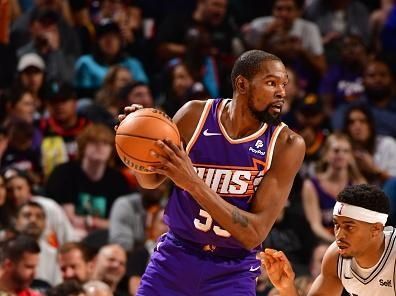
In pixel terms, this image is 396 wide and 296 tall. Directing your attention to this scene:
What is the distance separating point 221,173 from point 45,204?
13.6ft

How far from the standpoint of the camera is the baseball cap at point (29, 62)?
1036cm

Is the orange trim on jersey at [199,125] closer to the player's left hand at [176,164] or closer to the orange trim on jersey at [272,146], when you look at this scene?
the orange trim on jersey at [272,146]

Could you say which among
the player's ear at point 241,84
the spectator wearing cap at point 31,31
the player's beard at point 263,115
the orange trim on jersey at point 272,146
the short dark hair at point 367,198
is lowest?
the spectator wearing cap at point 31,31

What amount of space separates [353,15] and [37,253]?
21.4 ft

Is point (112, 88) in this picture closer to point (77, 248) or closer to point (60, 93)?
point (60, 93)

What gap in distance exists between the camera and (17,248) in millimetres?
7496

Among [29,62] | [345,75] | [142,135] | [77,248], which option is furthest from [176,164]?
[345,75]

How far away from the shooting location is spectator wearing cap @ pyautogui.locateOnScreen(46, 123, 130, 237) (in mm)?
9344

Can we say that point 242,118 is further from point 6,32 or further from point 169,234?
point 6,32

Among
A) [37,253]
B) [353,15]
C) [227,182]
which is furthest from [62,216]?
[353,15]

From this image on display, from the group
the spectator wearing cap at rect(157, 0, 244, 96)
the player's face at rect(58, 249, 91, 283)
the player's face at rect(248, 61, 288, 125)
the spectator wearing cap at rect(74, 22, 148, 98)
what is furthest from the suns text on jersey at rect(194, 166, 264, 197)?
the spectator wearing cap at rect(157, 0, 244, 96)

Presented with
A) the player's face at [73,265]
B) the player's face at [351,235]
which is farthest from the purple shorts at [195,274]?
the player's face at [73,265]

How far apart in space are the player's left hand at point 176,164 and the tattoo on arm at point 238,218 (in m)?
0.32

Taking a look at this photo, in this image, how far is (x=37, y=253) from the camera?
7.56m
